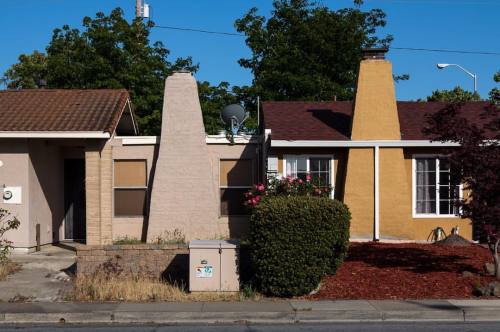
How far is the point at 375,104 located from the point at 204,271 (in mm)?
7398

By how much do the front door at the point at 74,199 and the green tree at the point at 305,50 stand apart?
13.2 meters

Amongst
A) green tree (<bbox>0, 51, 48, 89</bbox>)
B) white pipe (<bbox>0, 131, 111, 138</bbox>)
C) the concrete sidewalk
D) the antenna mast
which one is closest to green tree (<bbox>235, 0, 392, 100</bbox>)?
the antenna mast

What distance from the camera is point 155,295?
11094 mm

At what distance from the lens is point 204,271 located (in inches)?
440

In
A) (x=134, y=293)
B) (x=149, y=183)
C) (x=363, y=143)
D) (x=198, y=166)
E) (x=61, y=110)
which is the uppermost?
(x=61, y=110)

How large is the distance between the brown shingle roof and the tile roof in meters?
3.96

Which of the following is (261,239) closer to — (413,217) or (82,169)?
(413,217)

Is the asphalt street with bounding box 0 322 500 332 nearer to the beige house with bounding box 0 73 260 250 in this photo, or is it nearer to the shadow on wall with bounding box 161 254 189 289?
the shadow on wall with bounding box 161 254 189 289

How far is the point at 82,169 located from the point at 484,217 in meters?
11.3

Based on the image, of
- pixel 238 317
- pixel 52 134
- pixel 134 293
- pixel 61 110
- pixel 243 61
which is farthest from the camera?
pixel 243 61

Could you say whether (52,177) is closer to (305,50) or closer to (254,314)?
(254,314)

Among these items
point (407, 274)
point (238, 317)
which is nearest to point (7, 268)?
point (238, 317)

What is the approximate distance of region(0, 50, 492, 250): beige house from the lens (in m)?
15.7

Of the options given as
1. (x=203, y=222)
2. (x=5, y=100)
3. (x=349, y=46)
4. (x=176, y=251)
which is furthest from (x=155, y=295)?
(x=349, y=46)
